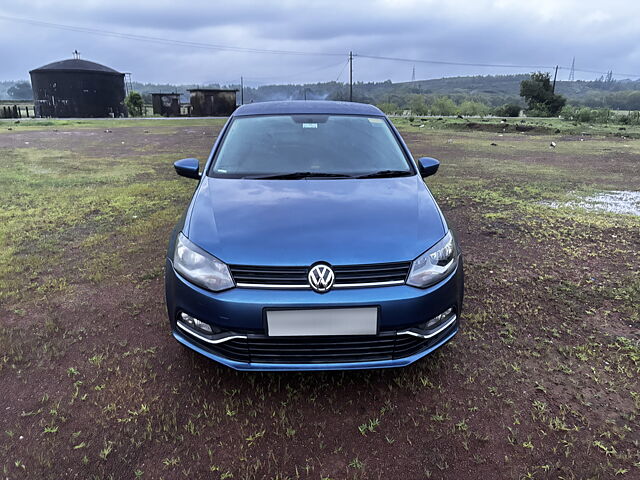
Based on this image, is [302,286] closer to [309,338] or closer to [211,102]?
[309,338]

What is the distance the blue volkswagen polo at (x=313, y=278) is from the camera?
2039mm

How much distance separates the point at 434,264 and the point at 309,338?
753 millimetres

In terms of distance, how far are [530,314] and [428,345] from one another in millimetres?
1408

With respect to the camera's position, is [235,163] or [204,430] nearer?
[204,430]

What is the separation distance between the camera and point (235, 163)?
320 centimetres

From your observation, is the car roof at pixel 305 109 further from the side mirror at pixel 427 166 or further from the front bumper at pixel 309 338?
the front bumper at pixel 309 338

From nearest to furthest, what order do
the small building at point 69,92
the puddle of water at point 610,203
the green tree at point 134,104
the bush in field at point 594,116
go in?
1. the puddle of water at point 610,203
2. the bush in field at point 594,116
3. the small building at point 69,92
4. the green tree at point 134,104

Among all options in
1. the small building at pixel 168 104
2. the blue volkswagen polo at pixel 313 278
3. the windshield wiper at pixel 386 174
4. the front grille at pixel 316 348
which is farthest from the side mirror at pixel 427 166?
the small building at pixel 168 104

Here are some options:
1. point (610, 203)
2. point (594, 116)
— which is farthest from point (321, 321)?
point (594, 116)

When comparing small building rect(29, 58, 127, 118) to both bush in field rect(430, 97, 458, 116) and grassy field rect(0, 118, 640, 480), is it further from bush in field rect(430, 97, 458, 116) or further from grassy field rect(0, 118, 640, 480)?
grassy field rect(0, 118, 640, 480)

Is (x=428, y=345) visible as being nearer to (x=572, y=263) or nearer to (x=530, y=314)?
(x=530, y=314)

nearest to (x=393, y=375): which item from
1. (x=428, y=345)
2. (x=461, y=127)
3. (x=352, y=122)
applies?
(x=428, y=345)

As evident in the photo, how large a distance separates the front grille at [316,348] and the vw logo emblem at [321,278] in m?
0.24

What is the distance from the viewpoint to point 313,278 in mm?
2051
